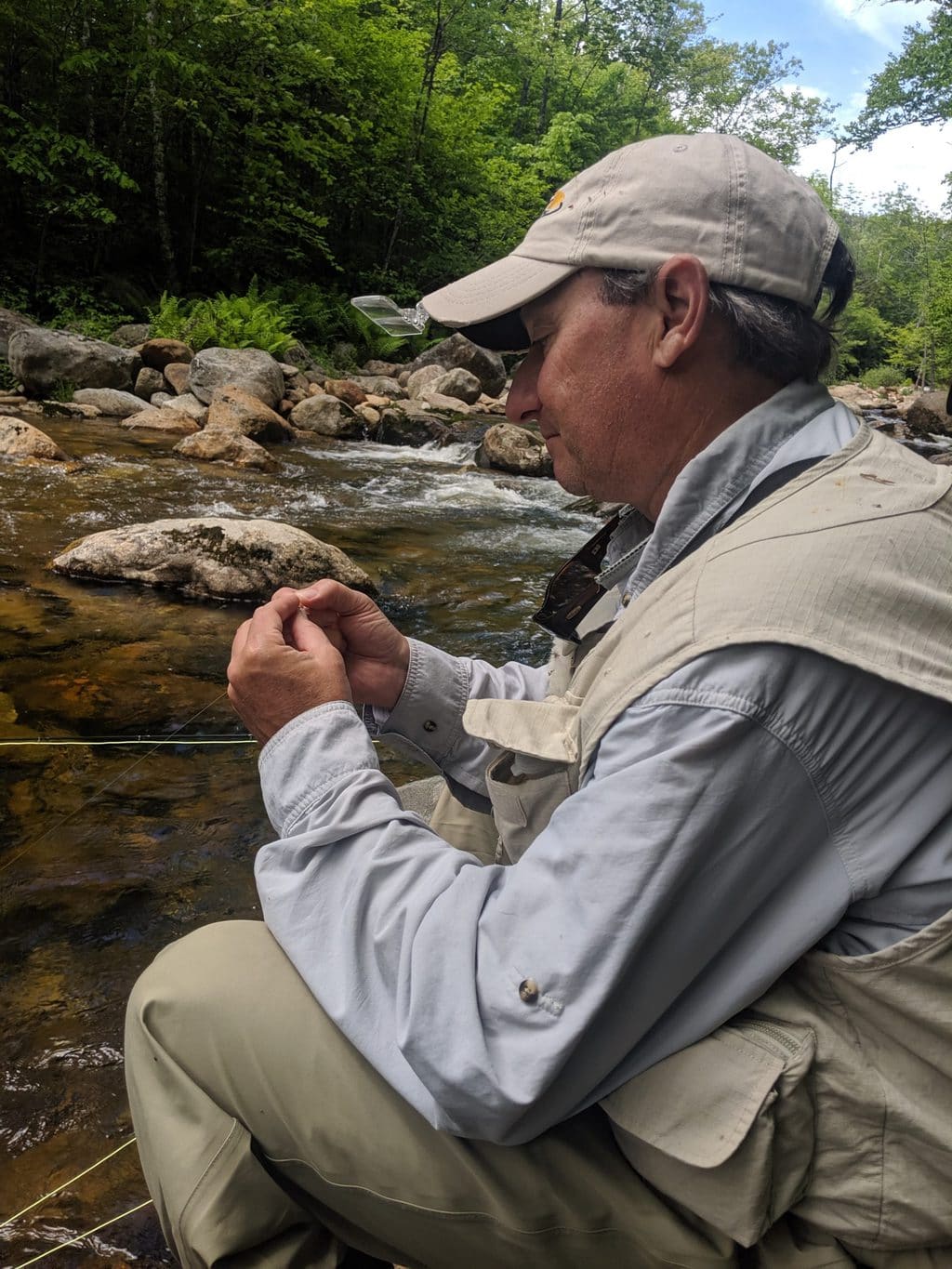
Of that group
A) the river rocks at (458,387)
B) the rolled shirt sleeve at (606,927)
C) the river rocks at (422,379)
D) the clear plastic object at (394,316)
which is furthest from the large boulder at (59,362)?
the rolled shirt sleeve at (606,927)

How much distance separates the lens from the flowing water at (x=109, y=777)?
2012mm

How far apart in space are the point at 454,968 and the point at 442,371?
17.8 meters

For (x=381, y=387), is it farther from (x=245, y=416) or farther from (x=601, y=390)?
(x=601, y=390)

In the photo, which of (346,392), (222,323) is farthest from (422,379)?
(222,323)

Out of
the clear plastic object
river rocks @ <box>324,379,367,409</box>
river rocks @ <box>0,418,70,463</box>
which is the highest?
the clear plastic object

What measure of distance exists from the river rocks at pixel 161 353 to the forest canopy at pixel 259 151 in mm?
3047

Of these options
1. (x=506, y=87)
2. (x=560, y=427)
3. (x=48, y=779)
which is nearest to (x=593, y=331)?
(x=560, y=427)

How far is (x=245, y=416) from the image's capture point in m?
11.5

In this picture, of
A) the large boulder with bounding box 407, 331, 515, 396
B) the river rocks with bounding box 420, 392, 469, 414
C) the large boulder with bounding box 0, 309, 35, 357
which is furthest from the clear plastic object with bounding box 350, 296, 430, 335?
the large boulder with bounding box 407, 331, 515, 396

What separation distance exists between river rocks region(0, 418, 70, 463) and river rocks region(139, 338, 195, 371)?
210 inches

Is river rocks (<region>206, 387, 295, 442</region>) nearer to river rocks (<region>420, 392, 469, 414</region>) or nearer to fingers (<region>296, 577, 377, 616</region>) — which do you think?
river rocks (<region>420, 392, 469, 414</region>)

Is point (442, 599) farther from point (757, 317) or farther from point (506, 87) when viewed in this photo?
point (506, 87)

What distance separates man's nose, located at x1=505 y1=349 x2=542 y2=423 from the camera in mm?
1733

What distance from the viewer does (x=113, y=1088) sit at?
2146mm
